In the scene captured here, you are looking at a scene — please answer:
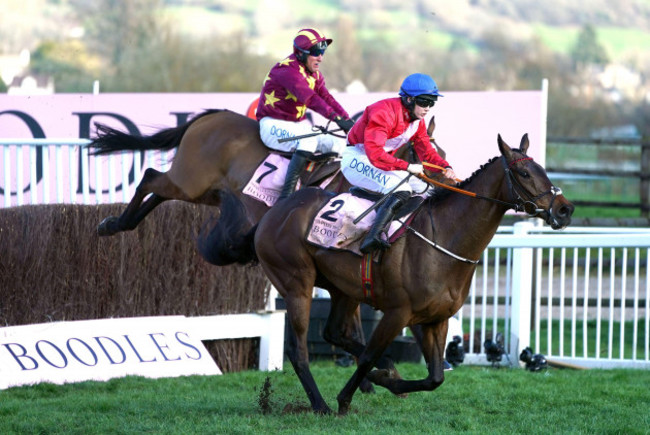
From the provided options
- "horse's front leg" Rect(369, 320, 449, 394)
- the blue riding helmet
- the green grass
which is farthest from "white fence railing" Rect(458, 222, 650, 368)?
the blue riding helmet

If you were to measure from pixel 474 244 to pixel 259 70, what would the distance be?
1001 inches

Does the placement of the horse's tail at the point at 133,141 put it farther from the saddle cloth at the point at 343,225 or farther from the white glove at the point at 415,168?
the white glove at the point at 415,168

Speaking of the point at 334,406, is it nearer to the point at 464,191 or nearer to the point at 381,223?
the point at 381,223

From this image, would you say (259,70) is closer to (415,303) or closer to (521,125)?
(521,125)

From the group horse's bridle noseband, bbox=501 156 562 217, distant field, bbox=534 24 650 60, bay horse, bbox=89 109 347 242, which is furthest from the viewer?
distant field, bbox=534 24 650 60

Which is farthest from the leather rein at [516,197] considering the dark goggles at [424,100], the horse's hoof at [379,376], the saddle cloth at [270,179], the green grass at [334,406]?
the saddle cloth at [270,179]

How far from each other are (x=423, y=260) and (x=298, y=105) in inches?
88.2

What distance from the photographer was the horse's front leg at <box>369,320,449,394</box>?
18.6 feet

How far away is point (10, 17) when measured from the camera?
5450cm

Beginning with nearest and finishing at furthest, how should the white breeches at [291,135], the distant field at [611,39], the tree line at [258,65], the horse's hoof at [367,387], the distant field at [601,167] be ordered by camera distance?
the horse's hoof at [367,387], the white breeches at [291,135], the distant field at [601,167], the tree line at [258,65], the distant field at [611,39]

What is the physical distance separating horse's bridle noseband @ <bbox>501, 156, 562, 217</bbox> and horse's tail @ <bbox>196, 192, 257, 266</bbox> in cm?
187

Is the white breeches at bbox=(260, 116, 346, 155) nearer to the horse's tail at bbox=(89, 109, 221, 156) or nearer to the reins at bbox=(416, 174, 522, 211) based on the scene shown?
the horse's tail at bbox=(89, 109, 221, 156)

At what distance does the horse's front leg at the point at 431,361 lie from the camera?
5.66 m

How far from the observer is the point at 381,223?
566cm
